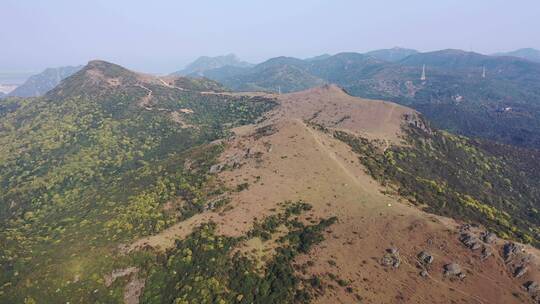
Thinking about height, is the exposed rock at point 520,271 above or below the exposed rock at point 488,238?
below

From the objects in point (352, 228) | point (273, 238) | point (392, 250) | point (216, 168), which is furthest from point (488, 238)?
point (216, 168)

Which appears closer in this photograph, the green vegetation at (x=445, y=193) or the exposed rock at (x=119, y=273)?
the exposed rock at (x=119, y=273)

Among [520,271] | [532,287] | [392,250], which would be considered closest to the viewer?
[532,287]

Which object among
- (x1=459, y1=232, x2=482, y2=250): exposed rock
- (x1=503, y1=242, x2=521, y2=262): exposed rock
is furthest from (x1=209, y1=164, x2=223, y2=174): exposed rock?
(x1=503, y1=242, x2=521, y2=262): exposed rock

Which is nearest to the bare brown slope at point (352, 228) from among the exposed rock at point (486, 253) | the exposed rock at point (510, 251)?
the exposed rock at point (486, 253)

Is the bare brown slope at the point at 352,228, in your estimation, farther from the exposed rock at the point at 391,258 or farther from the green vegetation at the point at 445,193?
the green vegetation at the point at 445,193

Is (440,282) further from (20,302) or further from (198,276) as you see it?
(20,302)

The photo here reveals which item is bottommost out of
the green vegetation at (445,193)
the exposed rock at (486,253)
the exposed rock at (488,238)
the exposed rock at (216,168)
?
the green vegetation at (445,193)

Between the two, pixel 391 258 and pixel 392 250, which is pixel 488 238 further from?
pixel 391 258
